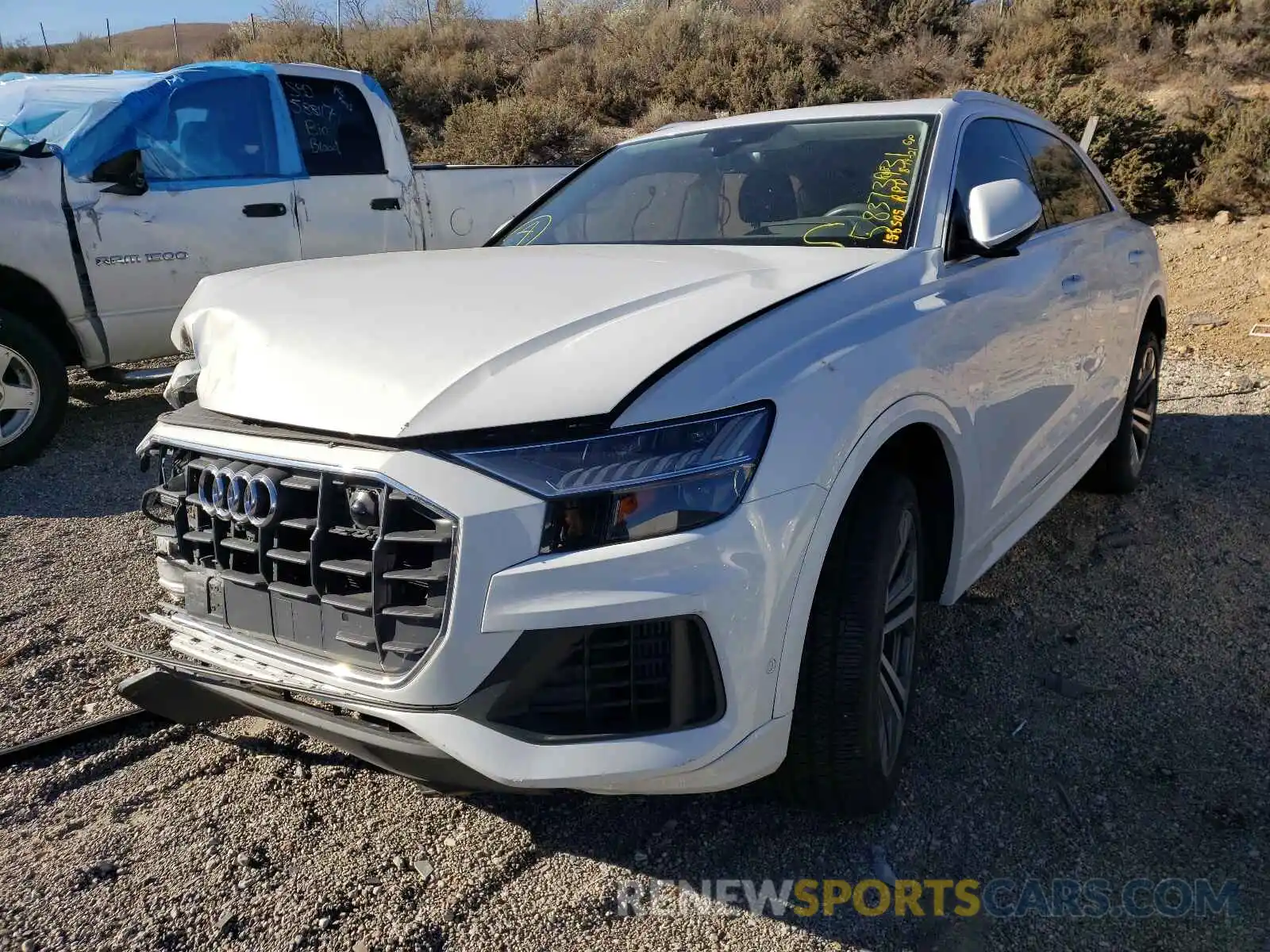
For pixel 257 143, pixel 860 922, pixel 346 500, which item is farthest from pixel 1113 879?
pixel 257 143

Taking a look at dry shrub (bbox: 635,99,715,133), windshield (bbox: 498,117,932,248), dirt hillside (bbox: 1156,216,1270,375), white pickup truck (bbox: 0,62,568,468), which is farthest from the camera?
dry shrub (bbox: 635,99,715,133)

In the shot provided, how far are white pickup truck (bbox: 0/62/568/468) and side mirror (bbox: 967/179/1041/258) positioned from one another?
4307 millimetres

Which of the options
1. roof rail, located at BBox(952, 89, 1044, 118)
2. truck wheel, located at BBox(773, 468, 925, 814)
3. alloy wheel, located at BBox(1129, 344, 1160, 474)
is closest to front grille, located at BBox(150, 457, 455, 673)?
truck wheel, located at BBox(773, 468, 925, 814)

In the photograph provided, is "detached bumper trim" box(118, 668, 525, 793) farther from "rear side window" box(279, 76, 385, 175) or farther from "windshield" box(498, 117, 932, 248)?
"rear side window" box(279, 76, 385, 175)

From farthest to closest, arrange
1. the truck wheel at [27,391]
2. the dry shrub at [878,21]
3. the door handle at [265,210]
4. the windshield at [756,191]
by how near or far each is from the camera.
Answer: the dry shrub at [878,21] < the door handle at [265,210] < the truck wheel at [27,391] < the windshield at [756,191]

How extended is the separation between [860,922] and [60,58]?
36.7 meters

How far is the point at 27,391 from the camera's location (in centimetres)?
521

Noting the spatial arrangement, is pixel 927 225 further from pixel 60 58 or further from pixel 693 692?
pixel 60 58

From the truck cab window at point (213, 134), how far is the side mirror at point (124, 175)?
0.12 metres

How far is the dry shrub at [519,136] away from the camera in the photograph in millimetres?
16016

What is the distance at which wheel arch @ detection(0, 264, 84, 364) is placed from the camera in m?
5.21

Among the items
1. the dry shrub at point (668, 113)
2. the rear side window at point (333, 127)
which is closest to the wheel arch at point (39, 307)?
the rear side window at point (333, 127)

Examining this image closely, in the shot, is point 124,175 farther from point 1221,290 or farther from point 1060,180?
point 1221,290

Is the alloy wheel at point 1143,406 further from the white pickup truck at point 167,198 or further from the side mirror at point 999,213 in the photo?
the white pickup truck at point 167,198
